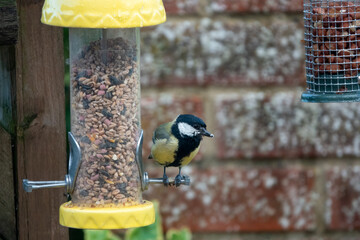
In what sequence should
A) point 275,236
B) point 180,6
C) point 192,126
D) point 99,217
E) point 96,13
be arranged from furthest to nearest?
1. point 275,236
2. point 180,6
3. point 192,126
4. point 99,217
5. point 96,13

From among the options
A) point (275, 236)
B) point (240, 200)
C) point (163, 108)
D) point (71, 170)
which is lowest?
point (275, 236)

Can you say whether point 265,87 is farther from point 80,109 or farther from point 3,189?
point 3,189

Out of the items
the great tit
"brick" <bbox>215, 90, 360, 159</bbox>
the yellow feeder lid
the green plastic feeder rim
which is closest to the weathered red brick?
"brick" <bbox>215, 90, 360, 159</bbox>

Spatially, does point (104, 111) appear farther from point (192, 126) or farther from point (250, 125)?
point (250, 125)

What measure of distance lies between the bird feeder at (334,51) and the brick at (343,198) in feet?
1.15

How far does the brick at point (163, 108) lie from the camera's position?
2.16 metres

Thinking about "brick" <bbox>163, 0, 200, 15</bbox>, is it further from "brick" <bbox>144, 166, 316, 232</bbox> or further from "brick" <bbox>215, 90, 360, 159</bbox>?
"brick" <bbox>144, 166, 316, 232</bbox>

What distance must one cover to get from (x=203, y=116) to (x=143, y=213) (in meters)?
0.57

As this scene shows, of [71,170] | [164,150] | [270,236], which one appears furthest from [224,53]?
[71,170]

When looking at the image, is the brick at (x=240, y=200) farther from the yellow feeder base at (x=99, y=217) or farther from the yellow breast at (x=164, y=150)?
the yellow feeder base at (x=99, y=217)

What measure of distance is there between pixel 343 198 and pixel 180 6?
2.21ft

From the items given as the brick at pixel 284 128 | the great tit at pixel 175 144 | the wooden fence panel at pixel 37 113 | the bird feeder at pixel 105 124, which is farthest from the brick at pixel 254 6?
the wooden fence panel at pixel 37 113

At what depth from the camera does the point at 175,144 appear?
78.9 inches

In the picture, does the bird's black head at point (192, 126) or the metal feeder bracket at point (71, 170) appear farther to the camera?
the bird's black head at point (192, 126)
